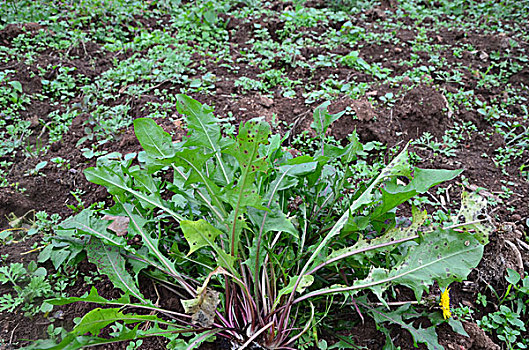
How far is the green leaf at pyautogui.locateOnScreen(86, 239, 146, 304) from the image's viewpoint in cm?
192

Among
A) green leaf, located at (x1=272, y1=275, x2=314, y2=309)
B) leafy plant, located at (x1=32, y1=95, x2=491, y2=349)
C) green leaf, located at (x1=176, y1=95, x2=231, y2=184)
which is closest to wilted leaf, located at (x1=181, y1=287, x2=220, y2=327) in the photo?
leafy plant, located at (x1=32, y1=95, x2=491, y2=349)

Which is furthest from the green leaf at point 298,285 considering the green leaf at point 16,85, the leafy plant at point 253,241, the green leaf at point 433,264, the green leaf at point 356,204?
the green leaf at point 16,85

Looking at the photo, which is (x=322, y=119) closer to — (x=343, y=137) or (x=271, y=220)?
(x=271, y=220)

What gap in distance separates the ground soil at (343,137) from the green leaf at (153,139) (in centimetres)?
75

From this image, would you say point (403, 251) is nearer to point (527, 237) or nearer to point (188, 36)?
point (527, 237)

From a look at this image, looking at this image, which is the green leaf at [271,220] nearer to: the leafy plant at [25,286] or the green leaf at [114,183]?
the green leaf at [114,183]

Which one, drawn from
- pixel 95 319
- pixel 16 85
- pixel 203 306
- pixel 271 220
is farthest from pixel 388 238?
pixel 16 85

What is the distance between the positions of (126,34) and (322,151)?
3198 mm

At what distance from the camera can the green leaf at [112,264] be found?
1.92m

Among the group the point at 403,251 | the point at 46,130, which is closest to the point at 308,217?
the point at 403,251

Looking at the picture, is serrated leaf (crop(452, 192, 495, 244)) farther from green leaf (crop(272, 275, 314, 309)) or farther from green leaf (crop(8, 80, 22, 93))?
green leaf (crop(8, 80, 22, 93))

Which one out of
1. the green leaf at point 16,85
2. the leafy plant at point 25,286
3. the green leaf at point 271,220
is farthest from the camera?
the green leaf at point 16,85

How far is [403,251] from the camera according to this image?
1949mm

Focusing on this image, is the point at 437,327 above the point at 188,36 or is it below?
below
